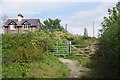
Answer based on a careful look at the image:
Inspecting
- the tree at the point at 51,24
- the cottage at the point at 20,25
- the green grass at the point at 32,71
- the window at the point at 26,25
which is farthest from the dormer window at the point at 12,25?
the green grass at the point at 32,71

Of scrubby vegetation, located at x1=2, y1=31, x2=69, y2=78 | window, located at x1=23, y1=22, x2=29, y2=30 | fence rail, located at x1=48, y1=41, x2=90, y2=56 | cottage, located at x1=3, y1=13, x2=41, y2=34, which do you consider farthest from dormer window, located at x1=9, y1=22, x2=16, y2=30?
fence rail, located at x1=48, y1=41, x2=90, y2=56

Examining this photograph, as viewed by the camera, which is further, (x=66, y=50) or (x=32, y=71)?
(x=66, y=50)

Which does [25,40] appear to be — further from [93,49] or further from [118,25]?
[118,25]

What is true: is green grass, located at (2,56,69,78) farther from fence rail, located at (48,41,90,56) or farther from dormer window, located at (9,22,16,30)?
dormer window, located at (9,22,16,30)

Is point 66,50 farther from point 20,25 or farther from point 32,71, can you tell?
point 20,25

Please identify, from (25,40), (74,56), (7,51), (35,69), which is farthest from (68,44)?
(35,69)

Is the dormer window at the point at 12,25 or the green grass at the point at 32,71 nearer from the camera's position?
the green grass at the point at 32,71

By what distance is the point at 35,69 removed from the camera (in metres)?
13.6

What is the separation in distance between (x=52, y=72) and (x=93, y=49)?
8492 millimetres

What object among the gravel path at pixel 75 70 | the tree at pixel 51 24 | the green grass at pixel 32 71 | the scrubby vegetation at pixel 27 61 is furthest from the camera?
the tree at pixel 51 24

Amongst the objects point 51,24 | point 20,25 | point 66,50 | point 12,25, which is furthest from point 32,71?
point 51,24

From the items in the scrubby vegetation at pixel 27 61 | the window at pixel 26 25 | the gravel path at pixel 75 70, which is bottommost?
the gravel path at pixel 75 70

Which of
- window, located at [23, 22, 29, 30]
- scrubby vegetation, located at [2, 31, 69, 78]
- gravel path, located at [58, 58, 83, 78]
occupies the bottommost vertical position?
gravel path, located at [58, 58, 83, 78]

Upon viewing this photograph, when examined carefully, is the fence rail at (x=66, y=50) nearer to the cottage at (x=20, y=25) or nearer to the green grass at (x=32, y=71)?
the green grass at (x=32, y=71)
